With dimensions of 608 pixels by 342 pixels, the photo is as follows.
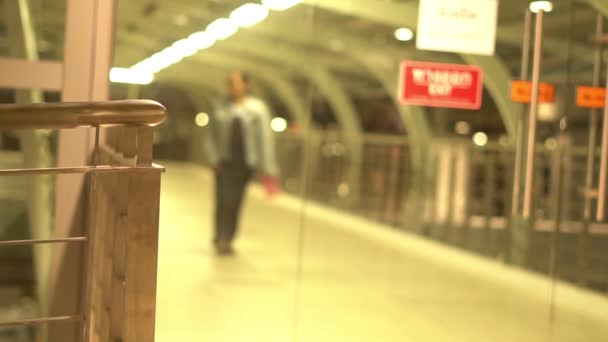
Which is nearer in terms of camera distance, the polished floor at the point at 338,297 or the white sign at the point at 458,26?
the white sign at the point at 458,26

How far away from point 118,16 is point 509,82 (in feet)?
5.79

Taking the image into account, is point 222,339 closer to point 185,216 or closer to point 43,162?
→ point 185,216

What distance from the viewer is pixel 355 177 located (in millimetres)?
10484

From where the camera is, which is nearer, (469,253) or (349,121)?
(469,253)

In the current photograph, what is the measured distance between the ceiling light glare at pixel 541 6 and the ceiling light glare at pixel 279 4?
110cm

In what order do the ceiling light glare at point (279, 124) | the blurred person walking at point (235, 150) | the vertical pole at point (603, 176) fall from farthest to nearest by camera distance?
1. the ceiling light glare at point (279, 124)
2. the blurred person walking at point (235, 150)
3. the vertical pole at point (603, 176)

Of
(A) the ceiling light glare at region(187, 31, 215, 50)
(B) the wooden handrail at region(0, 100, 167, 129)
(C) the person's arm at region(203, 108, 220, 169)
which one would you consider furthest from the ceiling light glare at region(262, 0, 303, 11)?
(B) the wooden handrail at region(0, 100, 167, 129)

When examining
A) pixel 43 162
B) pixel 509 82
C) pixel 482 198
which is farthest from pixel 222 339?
pixel 482 198

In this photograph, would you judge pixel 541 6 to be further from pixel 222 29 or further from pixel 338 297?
pixel 338 297

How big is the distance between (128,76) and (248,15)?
Result: 844mm

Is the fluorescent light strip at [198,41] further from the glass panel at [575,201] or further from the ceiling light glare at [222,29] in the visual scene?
the glass panel at [575,201]

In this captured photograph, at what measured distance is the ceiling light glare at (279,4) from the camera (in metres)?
4.19

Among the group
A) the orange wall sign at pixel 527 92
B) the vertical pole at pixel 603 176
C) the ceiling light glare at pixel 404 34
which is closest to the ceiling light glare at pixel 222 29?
the ceiling light glare at pixel 404 34

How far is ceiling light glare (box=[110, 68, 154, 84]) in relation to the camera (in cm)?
350
